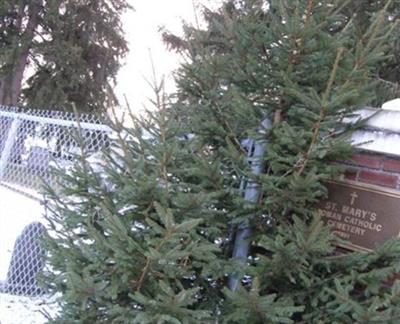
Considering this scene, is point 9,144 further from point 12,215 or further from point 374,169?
point 374,169

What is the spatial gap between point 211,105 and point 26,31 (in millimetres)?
16001

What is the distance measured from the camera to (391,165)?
2619 millimetres

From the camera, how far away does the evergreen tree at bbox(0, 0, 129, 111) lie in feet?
55.8

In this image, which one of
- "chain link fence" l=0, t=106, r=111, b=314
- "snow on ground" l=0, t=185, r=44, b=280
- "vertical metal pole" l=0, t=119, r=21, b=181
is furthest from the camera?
"snow on ground" l=0, t=185, r=44, b=280

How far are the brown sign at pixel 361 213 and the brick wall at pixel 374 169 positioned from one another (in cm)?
5

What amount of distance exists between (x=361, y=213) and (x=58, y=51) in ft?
51.6

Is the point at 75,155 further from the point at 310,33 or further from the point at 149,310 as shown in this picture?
the point at 310,33

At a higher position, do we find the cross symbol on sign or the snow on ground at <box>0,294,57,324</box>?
the cross symbol on sign

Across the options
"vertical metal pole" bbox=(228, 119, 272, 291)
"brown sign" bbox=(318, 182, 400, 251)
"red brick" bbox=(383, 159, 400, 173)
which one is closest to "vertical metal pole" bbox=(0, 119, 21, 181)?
"vertical metal pole" bbox=(228, 119, 272, 291)

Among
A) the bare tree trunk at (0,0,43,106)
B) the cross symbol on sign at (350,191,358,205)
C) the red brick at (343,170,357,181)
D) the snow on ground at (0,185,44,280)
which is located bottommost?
the snow on ground at (0,185,44,280)

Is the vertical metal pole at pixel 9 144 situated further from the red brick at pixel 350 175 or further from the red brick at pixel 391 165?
the red brick at pixel 391 165

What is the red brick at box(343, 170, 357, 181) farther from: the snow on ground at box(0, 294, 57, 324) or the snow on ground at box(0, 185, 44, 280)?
the snow on ground at box(0, 185, 44, 280)

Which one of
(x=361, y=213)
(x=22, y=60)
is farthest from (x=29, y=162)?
(x=22, y=60)

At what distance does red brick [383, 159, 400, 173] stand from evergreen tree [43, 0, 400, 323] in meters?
0.25
